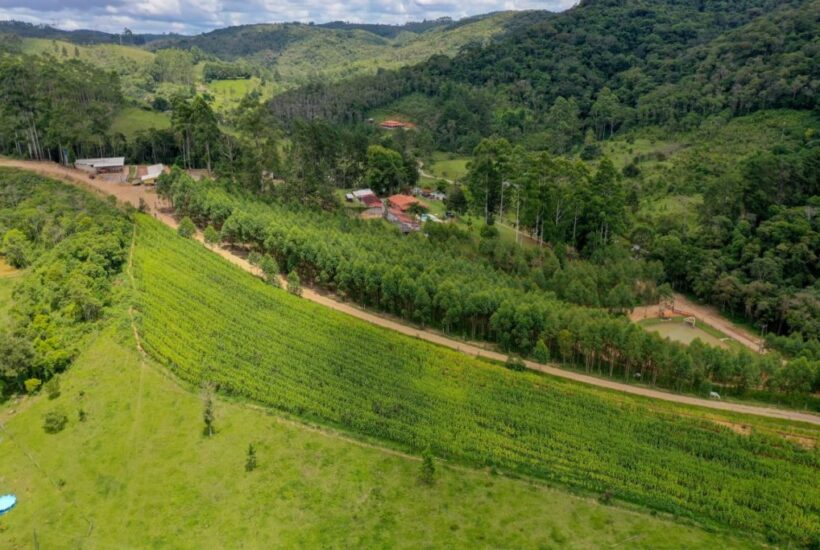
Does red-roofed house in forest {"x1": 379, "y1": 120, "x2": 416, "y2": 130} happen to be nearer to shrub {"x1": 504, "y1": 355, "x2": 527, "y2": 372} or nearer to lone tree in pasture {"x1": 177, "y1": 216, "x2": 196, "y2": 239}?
lone tree in pasture {"x1": 177, "y1": 216, "x2": 196, "y2": 239}

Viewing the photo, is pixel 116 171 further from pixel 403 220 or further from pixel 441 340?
pixel 441 340

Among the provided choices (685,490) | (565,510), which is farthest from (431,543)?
(685,490)

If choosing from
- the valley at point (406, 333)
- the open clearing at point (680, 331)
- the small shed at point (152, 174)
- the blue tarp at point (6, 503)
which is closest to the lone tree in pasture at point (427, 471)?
the valley at point (406, 333)

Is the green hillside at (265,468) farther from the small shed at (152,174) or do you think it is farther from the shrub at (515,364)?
the small shed at (152,174)

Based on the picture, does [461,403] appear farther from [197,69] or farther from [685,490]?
[197,69]

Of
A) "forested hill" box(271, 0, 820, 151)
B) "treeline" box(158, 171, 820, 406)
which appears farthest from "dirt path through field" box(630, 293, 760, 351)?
"forested hill" box(271, 0, 820, 151)

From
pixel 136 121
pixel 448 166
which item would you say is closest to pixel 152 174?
pixel 136 121
